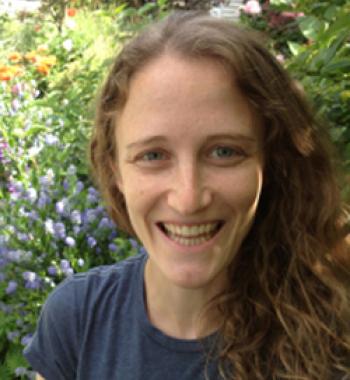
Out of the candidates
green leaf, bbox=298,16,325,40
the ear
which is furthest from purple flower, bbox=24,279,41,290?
green leaf, bbox=298,16,325,40

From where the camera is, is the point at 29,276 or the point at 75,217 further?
the point at 75,217

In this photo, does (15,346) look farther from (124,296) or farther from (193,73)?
(193,73)

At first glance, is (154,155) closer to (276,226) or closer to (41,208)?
(276,226)

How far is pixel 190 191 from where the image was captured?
1286 mm

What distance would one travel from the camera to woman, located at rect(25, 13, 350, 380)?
51.8 inches

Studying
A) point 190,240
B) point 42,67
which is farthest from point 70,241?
point 42,67

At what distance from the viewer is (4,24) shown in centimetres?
773

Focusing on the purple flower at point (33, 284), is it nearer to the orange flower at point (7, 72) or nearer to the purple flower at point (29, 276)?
the purple flower at point (29, 276)

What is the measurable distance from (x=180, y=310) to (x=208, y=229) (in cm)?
29

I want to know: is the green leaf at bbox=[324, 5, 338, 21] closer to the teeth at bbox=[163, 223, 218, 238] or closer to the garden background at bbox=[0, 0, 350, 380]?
the garden background at bbox=[0, 0, 350, 380]

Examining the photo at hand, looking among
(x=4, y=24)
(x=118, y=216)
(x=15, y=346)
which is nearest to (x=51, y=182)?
(x=15, y=346)

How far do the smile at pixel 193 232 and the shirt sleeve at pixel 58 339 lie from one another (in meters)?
0.37

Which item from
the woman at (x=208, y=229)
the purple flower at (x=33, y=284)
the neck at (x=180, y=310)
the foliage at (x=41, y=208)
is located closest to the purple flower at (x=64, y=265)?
the foliage at (x=41, y=208)

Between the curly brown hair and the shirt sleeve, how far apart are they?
12.9 inches
